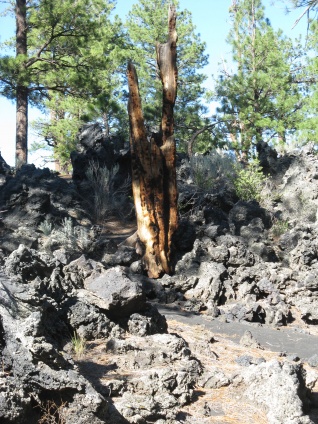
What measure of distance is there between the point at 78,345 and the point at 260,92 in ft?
64.5

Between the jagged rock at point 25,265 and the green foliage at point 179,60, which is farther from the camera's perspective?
the green foliage at point 179,60

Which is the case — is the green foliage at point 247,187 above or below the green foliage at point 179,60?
below

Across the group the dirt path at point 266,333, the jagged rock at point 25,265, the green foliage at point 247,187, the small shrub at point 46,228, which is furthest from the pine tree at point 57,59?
the jagged rock at point 25,265

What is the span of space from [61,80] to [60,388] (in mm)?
15097

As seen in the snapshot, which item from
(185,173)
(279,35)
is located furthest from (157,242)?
(279,35)

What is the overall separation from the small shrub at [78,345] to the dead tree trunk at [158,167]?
465 centimetres

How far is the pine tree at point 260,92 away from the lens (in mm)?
21922

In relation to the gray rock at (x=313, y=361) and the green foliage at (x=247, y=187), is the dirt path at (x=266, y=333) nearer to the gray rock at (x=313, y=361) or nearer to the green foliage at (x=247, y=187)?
the gray rock at (x=313, y=361)

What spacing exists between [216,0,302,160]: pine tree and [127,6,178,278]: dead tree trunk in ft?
38.7

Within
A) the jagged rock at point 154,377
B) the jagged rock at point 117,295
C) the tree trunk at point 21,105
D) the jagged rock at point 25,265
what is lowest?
the jagged rock at point 154,377

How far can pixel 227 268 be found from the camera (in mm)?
9305

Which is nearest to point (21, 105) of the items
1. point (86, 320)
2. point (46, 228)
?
point (46, 228)

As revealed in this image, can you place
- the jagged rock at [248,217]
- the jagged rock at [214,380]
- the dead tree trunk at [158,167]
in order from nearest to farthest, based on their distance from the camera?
the jagged rock at [214,380], the dead tree trunk at [158,167], the jagged rock at [248,217]

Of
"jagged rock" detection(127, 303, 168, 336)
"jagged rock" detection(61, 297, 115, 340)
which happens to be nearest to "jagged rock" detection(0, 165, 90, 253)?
"jagged rock" detection(127, 303, 168, 336)
